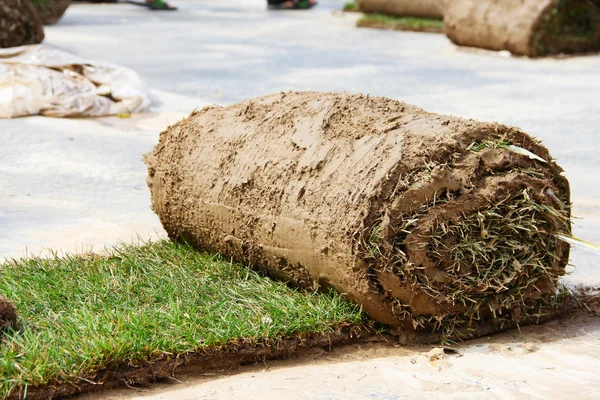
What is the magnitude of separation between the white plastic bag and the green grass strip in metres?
3.64

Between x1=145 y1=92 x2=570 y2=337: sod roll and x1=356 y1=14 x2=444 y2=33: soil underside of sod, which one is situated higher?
x1=145 y1=92 x2=570 y2=337: sod roll

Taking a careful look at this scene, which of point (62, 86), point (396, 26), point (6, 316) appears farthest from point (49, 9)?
point (6, 316)

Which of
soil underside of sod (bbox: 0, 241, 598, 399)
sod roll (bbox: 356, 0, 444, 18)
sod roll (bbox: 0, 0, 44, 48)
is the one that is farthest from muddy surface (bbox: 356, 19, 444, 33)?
soil underside of sod (bbox: 0, 241, 598, 399)

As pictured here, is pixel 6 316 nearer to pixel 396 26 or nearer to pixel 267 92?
pixel 267 92

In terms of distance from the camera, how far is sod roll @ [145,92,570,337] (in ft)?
11.0

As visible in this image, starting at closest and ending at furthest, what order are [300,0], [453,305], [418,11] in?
[453,305] < [418,11] < [300,0]

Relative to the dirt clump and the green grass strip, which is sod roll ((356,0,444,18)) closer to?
the green grass strip

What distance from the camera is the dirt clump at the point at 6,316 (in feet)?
10.1

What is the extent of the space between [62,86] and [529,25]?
19.5ft

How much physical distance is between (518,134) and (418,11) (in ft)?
39.2

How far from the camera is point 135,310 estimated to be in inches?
133

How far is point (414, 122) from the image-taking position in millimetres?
3639

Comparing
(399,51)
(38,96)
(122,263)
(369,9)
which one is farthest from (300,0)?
(122,263)

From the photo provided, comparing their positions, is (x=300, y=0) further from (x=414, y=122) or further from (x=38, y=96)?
(x=414, y=122)
